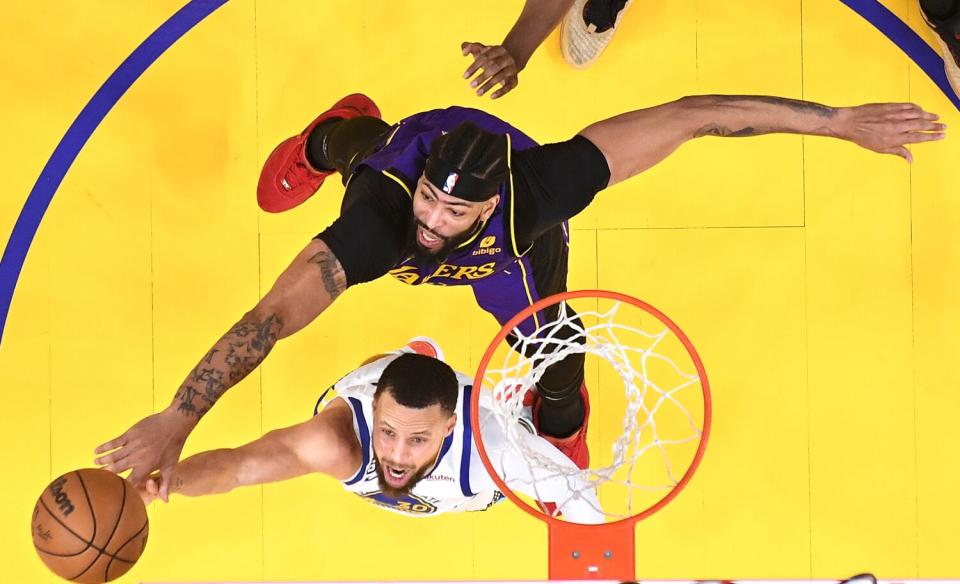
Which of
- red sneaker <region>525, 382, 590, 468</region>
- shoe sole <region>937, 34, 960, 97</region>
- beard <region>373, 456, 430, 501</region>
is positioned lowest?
beard <region>373, 456, 430, 501</region>

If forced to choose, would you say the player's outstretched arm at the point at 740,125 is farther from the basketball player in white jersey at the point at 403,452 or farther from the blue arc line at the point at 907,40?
the blue arc line at the point at 907,40

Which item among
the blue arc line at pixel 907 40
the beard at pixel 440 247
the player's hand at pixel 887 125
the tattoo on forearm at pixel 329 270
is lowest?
the tattoo on forearm at pixel 329 270

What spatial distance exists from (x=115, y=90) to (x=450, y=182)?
2081 mm

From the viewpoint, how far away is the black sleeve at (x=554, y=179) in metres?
2.80

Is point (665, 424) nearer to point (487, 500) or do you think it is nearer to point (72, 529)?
point (487, 500)

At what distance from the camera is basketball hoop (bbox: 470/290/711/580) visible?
2.60m

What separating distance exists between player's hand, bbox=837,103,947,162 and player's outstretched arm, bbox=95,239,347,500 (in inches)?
64.8

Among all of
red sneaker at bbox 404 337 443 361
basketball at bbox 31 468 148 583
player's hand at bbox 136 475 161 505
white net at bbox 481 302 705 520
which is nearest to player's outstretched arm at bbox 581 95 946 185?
white net at bbox 481 302 705 520

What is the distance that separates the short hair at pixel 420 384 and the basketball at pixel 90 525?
0.92 m

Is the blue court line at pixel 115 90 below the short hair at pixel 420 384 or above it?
above

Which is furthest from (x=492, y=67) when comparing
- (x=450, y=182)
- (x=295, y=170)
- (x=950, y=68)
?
(x=950, y=68)

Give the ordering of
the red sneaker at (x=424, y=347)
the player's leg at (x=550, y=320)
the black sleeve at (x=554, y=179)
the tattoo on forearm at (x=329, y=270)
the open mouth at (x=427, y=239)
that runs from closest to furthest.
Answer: the tattoo on forearm at (x=329, y=270) < the open mouth at (x=427, y=239) < the black sleeve at (x=554, y=179) < the player's leg at (x=550, y=320) < the red sneaker at (x=424, y=347)

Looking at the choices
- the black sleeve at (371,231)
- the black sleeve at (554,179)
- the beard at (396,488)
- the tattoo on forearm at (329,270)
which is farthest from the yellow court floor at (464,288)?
the tattoo on forearm at (329,270)

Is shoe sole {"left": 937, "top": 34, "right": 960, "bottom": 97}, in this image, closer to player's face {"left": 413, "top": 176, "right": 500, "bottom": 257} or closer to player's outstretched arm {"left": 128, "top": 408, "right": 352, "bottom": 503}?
player's face {"left": 413, "top": 176, "right": 500, "bottom": 257}
